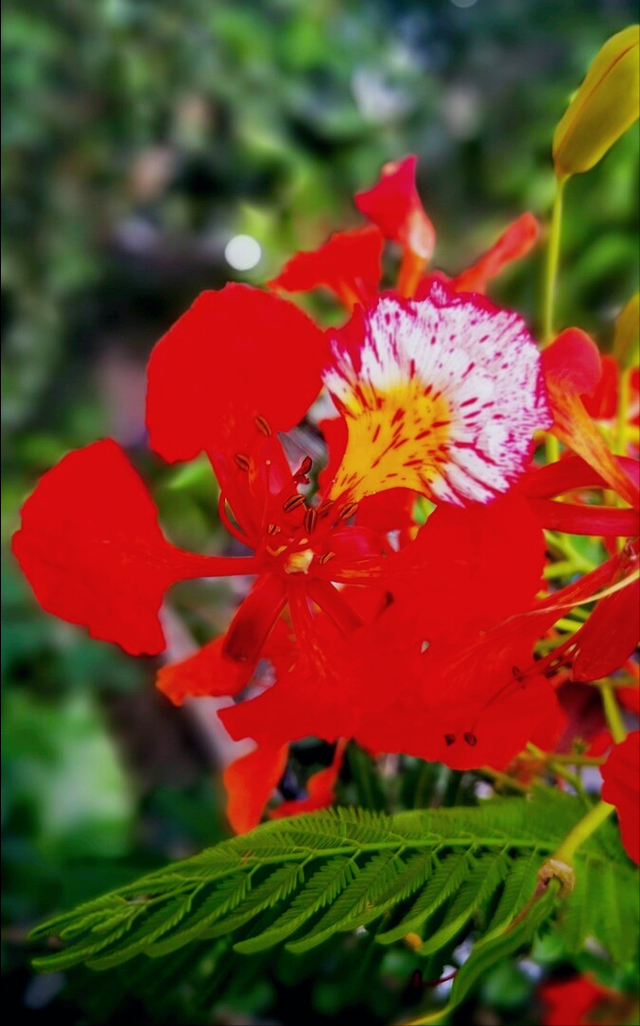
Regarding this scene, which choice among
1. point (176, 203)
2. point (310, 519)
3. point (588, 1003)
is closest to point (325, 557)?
point (310, 519)

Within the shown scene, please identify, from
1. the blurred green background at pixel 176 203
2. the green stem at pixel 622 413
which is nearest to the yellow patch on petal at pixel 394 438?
the green stem at pixel 622 413

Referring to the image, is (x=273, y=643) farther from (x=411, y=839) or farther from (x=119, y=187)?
(x=119, y=187)

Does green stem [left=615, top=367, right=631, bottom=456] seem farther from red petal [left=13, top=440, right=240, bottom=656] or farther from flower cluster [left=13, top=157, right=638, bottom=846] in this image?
red petal [left=13, top=440, right=240, bottom=656]

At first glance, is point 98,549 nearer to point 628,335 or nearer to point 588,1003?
point 628,335

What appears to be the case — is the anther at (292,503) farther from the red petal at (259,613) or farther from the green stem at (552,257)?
the green stem at (552,257)

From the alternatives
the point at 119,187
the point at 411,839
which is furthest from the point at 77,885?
the point at 119,187

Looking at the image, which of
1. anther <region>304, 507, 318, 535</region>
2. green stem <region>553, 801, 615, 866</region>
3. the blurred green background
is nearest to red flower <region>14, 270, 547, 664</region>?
anther <region>304, 507, 318, 535</region>
